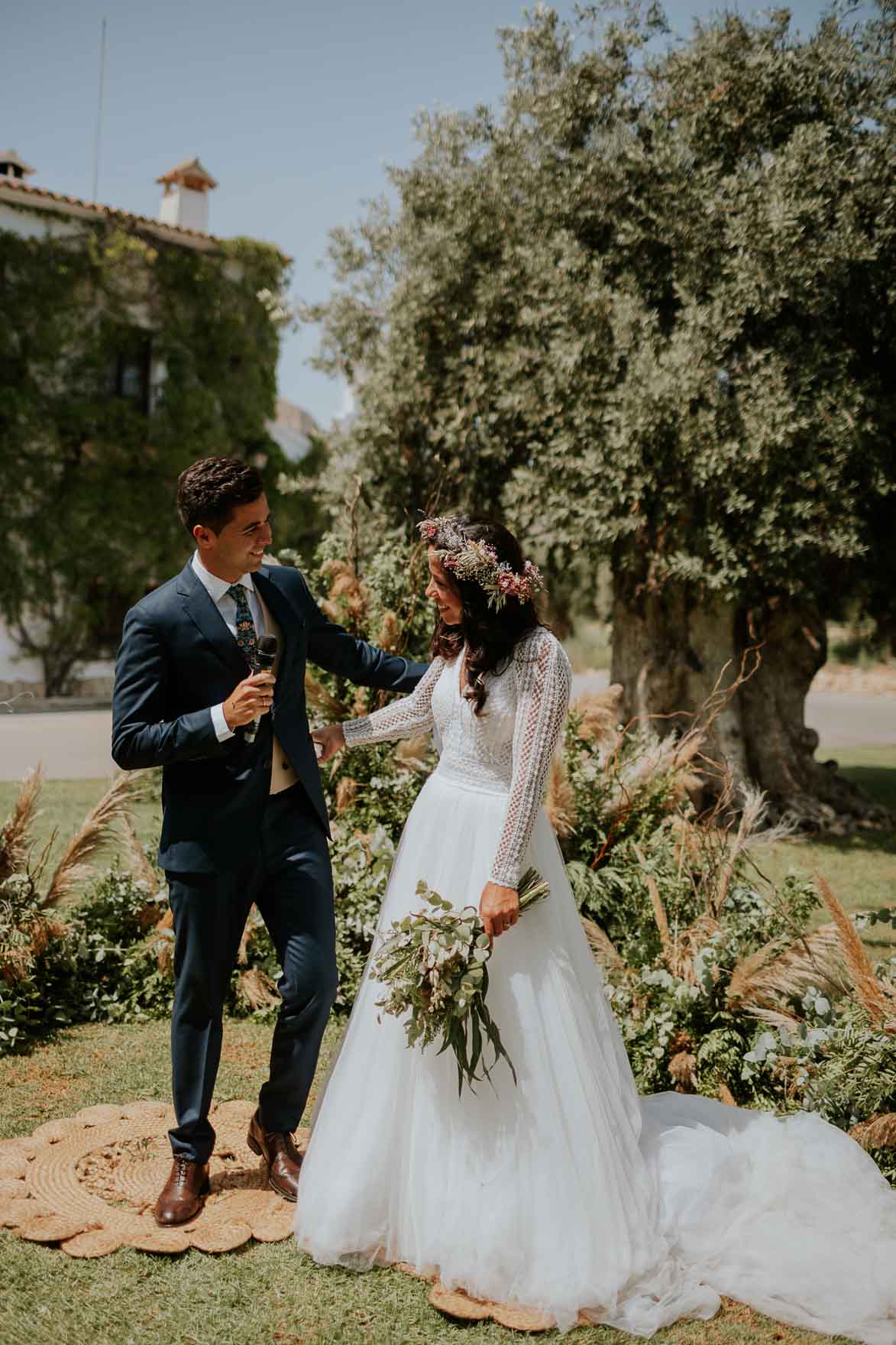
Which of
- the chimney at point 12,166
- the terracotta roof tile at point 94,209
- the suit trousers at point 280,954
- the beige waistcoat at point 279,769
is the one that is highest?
the chimney at point 12,166

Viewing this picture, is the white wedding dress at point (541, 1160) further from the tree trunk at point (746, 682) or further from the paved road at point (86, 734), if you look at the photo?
the tree trunk at point (746, 682)

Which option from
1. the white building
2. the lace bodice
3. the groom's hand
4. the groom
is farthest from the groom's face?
the white building

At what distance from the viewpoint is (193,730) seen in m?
3.16

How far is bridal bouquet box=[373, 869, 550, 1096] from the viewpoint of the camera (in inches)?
122

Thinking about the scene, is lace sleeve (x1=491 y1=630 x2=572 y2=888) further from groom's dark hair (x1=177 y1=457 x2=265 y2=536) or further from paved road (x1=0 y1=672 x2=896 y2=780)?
paved road (x1=0 y1=672 x2=896 y2=780)

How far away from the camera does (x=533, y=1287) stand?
2906mm

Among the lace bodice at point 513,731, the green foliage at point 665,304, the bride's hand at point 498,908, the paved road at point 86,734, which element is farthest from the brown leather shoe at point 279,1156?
the green foliage at point 665,304

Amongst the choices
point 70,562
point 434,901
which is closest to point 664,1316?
point 434,901

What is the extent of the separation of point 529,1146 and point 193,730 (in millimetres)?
1514

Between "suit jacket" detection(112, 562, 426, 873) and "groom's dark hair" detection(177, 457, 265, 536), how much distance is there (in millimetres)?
173

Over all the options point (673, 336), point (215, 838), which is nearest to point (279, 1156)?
point (215, 838)

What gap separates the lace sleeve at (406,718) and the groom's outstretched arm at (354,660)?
11 centimetres

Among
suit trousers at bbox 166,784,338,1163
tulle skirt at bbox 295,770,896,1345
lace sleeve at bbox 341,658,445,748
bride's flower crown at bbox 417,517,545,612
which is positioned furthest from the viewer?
lace sleeve at bbox 341,658,445,748

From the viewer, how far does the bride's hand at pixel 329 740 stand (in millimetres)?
3898
